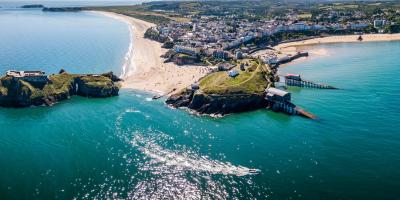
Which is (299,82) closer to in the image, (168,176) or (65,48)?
(168,176)

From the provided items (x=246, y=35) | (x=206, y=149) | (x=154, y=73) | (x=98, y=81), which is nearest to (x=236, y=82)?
(x=206, y=149)

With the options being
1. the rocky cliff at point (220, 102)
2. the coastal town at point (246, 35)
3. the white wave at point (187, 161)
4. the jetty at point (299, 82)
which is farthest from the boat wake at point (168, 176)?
the coastal town at point (246, 35)

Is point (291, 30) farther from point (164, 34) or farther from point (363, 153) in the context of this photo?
point (363, 153)

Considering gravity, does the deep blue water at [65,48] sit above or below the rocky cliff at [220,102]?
above

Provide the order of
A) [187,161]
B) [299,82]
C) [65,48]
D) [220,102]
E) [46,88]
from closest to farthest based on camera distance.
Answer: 1. [187,161]
2. [220,102]
3. [46,88]
4. [299,82]
5. [65,48]

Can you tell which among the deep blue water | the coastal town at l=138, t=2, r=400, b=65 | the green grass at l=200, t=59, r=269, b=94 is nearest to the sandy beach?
the deep blue water

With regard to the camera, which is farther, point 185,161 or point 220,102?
point 220,102

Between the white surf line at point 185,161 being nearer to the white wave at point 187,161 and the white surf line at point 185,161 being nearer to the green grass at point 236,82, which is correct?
the white wave at point 187,161
